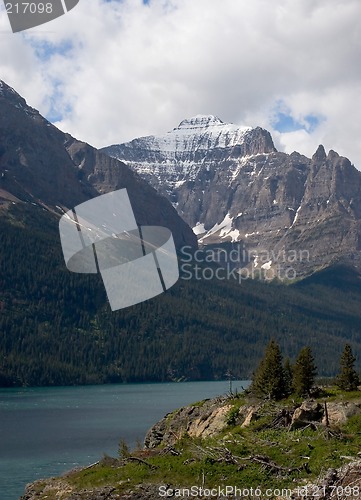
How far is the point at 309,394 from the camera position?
5134cm

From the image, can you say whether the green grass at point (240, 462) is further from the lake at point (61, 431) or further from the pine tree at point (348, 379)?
the lake at point (61, 431)

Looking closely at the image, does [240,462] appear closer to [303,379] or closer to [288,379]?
[303,379]

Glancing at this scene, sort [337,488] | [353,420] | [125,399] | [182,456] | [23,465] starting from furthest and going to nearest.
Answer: [125,399]
[23,465]
[353,420]
[182,456]
[337,488]

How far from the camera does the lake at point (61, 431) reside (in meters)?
69.4

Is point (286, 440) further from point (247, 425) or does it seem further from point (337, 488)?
point (337, 488)

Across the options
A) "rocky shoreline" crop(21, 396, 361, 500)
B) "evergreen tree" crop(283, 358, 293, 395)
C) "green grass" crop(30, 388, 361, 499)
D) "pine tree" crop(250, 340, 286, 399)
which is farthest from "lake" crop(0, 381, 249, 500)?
"green grass" crop(30, 388, 361, 499)

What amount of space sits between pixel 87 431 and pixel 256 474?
2659 inches

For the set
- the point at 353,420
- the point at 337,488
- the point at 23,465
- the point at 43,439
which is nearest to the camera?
the point at 337,488

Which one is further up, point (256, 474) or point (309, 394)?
point (309, 394)

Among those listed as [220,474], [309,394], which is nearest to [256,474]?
[220,474]

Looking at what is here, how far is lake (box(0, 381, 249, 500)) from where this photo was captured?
2731 inches
